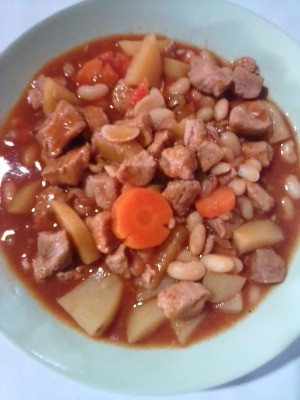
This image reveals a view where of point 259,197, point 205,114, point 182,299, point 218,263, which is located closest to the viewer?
point 182,299

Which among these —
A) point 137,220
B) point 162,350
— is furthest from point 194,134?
point 162,350

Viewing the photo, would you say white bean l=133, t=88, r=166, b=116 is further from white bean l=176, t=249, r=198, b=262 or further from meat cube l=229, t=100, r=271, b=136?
white bean l=176, t=249, r=198, b=262

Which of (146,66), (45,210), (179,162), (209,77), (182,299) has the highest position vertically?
(209,77)

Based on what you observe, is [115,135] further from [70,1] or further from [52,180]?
[70,1]

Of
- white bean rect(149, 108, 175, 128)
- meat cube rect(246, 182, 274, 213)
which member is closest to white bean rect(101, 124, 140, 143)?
white bean rect(149, 108, 175, 128)

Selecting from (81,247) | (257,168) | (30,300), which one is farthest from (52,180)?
(257,168)

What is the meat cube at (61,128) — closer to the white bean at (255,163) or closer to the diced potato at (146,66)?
the diced potato at (146,66)

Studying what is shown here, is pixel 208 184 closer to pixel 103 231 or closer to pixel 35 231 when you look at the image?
pixel 103 231
